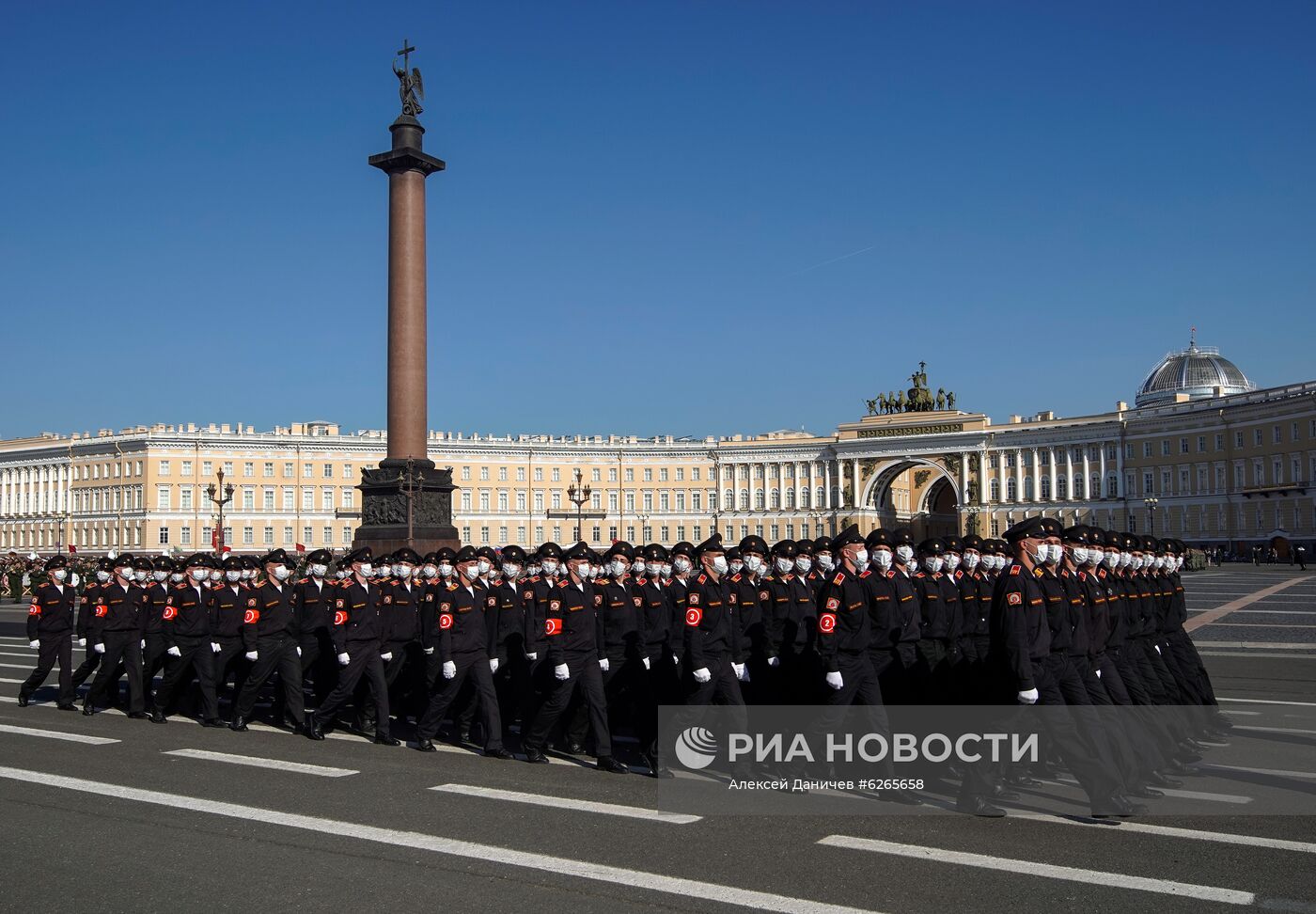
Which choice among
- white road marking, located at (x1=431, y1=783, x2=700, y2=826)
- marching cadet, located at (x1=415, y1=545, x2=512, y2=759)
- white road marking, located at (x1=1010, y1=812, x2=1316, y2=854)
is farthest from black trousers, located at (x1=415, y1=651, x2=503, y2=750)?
white road marking, located at (x1=1010, y1=812, x2=1316, y2=854)

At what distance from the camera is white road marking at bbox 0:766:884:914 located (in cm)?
623

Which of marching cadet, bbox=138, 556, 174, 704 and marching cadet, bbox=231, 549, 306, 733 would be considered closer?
marching cadet, bbox=231, 549, 306, 733

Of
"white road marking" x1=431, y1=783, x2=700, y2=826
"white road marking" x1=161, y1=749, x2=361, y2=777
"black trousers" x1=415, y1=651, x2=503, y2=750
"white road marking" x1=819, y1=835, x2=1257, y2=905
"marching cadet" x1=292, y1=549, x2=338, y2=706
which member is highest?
"marching cadet" x1=292, y1=549, x2=338, y2=706

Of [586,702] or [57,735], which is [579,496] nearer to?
[57,735]

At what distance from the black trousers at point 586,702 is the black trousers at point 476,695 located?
13.6 inches

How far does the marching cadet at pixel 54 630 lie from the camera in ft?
46.5

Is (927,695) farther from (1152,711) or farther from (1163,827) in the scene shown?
(1163,827)

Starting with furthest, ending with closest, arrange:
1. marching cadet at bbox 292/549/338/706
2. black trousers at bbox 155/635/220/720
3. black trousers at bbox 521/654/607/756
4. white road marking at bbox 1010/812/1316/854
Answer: black trousers at bbox 155/635/220/720, marching cadet at bbox 292/549/338/706, black trousers at bbox 521/654/607/756, white road marking at bbox 1010/812/1316/854

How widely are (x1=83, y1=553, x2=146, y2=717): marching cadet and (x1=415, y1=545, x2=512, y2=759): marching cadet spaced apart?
426 cm

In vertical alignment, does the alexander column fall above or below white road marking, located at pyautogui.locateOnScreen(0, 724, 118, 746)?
above

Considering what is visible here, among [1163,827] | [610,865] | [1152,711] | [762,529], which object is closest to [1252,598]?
[1152,711]

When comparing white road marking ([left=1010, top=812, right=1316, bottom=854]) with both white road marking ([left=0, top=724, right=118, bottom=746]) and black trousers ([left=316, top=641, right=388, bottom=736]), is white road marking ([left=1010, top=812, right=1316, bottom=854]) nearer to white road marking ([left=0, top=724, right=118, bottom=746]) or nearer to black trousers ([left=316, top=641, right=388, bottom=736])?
black trousers ([left=316, top=641, right=388, bottom=736])

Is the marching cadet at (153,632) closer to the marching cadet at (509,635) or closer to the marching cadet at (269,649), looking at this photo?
the marching cadet at (269,649)

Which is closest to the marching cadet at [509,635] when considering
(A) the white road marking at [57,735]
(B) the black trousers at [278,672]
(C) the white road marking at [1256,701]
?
(B) the black trousers at [278,672]
